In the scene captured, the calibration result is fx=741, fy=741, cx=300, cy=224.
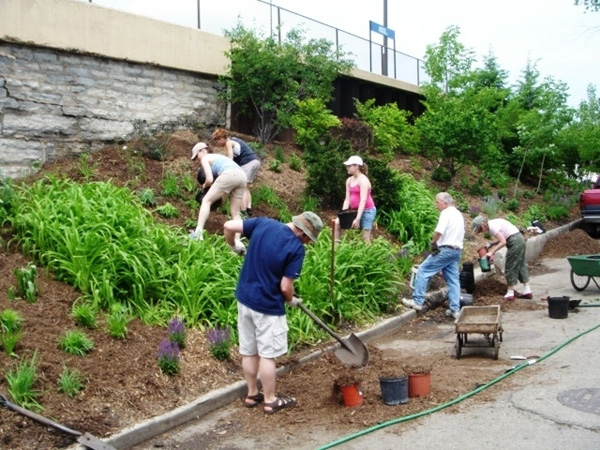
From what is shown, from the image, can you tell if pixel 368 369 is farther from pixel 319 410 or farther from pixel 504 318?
pixel 504 318

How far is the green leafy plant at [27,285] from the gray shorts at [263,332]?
2.33 metres

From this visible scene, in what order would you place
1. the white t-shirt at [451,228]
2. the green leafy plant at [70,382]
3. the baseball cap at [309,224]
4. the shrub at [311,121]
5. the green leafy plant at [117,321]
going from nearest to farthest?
1. the green leafy plant at [70,382]
2. the baseball cap at [309,224]
3. the green leafy plant at [117,321]
4. the white t-shirt at [451,228]
5. the shrub at [311,121]

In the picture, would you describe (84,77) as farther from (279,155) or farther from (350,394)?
(350,394)

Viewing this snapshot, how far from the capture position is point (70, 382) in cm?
602

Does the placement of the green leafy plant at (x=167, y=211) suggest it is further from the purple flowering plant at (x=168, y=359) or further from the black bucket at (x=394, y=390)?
the black bucket at (x=394, y=390)

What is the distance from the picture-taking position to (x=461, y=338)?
26.6 feet

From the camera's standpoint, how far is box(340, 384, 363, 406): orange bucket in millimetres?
6422

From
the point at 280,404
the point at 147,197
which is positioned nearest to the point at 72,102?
the point at 147,197

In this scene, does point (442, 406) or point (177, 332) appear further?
point (177, 332)

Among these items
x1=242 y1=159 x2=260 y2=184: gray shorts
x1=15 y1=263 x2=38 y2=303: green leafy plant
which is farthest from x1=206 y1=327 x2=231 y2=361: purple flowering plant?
x1=242 y1=159 x2=260 y2=184: gray shorts

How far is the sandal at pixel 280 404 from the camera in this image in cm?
644

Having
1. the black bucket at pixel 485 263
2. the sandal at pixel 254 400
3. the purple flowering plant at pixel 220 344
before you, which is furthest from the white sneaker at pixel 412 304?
the sandal at pixel 254 400

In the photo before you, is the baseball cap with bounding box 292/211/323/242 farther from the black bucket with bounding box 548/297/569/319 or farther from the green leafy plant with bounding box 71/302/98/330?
the black bucket with bounding box 548/297/569/319

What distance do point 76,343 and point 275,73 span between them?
29.0 ft
